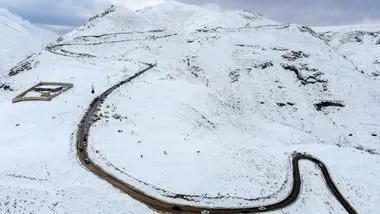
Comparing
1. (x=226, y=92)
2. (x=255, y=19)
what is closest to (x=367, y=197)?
(x=226, y=92)


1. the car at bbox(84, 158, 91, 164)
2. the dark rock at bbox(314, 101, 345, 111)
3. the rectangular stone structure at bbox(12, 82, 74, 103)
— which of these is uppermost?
the rectangular stone structure at bbox(12, 82, 74, 103)

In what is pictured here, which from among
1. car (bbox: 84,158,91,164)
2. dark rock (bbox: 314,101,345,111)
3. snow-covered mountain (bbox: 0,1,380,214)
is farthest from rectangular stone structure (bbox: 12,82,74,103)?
dark rock (bbox: 314,101,345,111)

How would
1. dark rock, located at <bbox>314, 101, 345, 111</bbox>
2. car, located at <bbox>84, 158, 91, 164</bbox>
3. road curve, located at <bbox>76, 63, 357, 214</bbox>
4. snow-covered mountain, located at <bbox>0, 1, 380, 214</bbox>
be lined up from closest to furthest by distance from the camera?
1. road curve, located at <bbox>76, 63, 357, 214</bbox>
2. snow-covered mountain, located at <bbox>0, 1, 380, 214</bbox>
3. car, located at <bbox>84, 158, 91, 164</bbox>
4. dark rock, located at <bbox>314, 101, 345, 111</bbox>

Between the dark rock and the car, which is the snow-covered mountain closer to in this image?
the dark rock

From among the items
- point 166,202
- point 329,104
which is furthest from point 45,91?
point 329,104

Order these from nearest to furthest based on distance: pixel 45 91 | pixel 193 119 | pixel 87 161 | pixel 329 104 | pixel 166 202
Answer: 1. pixel 166 202
2. pixel 87 161
3. pixel 193 119
4. pixel 45 91
5. pixel 329 104

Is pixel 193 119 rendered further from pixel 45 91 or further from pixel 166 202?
pixel 166 202

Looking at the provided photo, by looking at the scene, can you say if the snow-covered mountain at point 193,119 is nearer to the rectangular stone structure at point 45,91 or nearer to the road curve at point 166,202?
the road curve at point 166,202

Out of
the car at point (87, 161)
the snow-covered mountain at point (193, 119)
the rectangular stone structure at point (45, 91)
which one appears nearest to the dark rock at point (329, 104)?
the snow-covered mountain at point (193, 119)

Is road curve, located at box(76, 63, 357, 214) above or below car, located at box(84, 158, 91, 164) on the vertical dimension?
below
